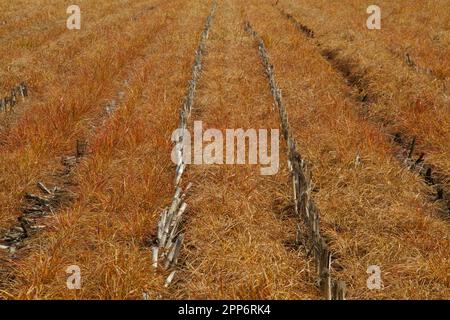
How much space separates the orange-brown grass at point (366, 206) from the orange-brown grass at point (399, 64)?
0.52m

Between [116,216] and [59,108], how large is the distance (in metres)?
2.92

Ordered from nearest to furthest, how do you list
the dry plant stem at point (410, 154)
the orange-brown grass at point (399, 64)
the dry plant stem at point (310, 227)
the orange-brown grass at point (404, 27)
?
the dry plant stem at point (310, 227)
the dry plant stem at point (410, 154)
the orange-brown grass at point (399, 64)
the orange-brown grass at point (404, 27)

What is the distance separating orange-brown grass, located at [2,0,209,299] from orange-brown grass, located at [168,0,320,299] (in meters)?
0.32

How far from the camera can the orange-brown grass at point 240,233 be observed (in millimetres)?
3127

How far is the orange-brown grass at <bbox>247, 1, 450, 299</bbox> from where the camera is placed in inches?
130

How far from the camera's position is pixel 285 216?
4125 millimetres

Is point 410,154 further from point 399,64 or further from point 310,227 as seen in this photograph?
point 399,64

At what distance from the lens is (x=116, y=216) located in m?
3.93

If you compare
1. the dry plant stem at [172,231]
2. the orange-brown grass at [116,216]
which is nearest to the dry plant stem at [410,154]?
the dry plant stem at [172,231]

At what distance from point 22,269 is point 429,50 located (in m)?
9.53

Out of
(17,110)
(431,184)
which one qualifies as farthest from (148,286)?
(17,110)

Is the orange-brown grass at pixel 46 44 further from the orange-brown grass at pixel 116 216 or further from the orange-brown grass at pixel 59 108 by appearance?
the orange-brown grass at pixel 116 216

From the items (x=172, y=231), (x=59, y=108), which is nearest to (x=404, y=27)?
(x=59, y=108)

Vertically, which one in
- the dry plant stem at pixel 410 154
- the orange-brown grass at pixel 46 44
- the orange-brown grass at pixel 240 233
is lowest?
the orange-brown grass at pixel 240 233
